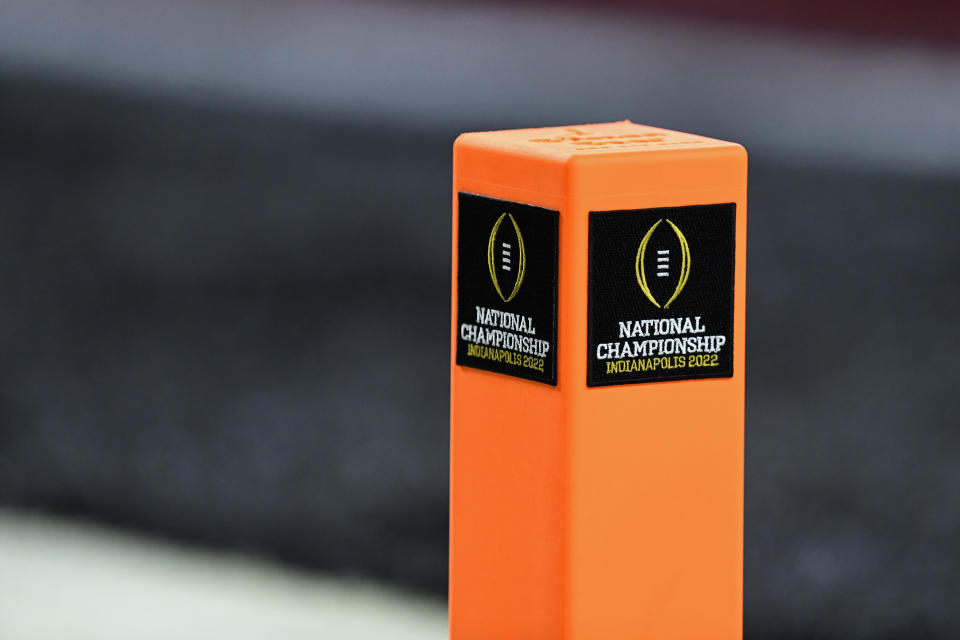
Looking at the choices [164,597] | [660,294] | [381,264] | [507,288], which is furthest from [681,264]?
[381,264]

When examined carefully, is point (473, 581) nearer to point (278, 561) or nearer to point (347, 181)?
point (278, 561)

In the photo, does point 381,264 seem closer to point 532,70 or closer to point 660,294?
point 532,70

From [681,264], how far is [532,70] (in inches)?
279

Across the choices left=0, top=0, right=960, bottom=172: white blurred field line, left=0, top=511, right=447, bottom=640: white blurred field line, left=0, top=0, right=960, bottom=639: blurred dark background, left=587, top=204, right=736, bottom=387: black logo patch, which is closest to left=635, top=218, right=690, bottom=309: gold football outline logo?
left=587, top=204, right=736, bottom=387: black logo patch

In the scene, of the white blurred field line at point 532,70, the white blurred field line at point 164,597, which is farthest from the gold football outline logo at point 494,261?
the white blurred field line at point 532,70

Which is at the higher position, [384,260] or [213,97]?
[213,97]

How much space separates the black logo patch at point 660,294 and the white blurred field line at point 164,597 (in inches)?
95.3

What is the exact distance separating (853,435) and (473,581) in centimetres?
399

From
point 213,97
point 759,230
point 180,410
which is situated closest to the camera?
point 180,410

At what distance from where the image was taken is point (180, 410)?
7.89 meters

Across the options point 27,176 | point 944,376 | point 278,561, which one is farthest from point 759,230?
point 27,176

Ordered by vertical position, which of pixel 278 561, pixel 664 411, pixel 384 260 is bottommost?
pixel 278 561

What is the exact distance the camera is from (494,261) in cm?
373

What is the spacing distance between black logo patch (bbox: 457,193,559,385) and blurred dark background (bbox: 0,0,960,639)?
282cm
